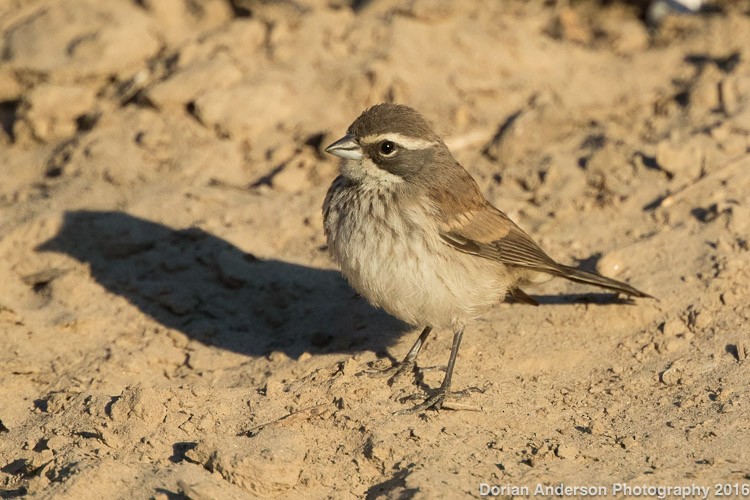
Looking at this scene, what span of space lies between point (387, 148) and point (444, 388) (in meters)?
1.65

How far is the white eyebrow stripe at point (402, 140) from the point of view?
6176mm

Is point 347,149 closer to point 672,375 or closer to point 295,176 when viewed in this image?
point 295,176

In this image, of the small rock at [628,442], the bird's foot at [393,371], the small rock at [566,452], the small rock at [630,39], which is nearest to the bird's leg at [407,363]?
the bird's foot at [393,371]

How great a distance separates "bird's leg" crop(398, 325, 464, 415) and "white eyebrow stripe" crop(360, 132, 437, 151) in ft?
4.18

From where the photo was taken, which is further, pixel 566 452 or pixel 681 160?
pixel 681 160

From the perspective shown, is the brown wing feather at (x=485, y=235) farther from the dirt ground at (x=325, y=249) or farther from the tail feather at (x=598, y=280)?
the dirt ground at (x=325, y=249)

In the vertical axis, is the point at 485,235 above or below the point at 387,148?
below

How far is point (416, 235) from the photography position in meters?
5.99

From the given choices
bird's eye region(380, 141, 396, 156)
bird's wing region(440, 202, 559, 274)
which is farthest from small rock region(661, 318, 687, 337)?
bird's eye region(380, 141, 396, 156)

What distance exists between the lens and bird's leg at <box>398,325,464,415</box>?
592 cm

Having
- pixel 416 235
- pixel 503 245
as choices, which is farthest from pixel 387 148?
pixel 503 245

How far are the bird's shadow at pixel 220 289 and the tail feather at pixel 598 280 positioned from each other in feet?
4.49

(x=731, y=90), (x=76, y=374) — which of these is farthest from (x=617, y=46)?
(x=76, y=374)

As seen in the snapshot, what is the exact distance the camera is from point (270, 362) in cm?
672
